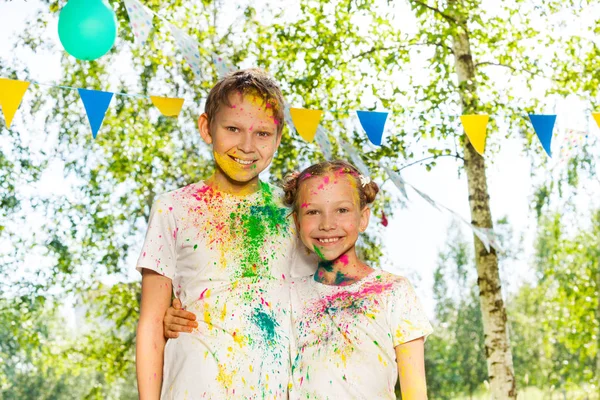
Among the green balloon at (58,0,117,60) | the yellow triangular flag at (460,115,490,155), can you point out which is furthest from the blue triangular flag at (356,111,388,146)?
the green balloon at (58,0,117,60)

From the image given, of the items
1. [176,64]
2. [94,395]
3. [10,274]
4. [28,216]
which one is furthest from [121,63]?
[94,395]

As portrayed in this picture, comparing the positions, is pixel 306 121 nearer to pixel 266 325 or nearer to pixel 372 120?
pixel 372 120

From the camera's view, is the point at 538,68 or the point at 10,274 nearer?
the point at 538,68

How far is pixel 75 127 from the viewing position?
9516 mm

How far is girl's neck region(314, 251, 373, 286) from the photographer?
88.7 inches

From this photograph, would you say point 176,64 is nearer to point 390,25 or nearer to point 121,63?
point 121,63

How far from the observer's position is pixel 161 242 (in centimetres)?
212

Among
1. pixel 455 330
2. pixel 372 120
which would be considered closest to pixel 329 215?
pixel 372 120

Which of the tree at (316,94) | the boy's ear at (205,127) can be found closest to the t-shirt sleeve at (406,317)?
the boy's ear at (205,127)

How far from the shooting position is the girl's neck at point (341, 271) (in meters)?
2.25

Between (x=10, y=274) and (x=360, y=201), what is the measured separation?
8197 millimetres

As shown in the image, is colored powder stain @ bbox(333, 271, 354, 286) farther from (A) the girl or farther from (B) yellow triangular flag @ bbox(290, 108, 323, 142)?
(B) yellow triangular flag @ bbox(290, 108, 323, 142)

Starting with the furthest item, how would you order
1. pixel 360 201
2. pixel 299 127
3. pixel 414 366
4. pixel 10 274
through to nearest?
pixel 10 274 → pixel 299 127 → pixel 360 201 → pixel 414 366

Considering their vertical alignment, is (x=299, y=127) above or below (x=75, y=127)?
below
